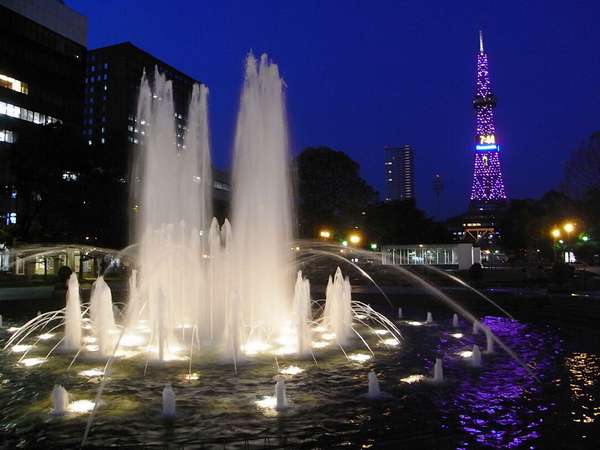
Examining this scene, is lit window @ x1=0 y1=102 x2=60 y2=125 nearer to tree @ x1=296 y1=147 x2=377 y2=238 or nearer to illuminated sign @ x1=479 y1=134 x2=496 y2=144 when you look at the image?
tree @ x1=296 y1=147 x2=377 y2=238

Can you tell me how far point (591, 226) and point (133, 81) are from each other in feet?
397

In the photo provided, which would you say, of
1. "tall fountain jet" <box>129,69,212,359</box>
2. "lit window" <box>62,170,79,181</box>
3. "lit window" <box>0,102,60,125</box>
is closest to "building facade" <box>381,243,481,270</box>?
"tall fountain jet" <box>129,69,212,359</box>

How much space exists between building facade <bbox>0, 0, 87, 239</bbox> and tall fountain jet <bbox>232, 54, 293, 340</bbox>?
2957 cm

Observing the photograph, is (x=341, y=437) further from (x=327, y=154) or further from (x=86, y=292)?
(x=327, y=154)

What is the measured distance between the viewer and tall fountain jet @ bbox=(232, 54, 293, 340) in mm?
17094

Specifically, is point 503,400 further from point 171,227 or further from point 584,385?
point 171,227

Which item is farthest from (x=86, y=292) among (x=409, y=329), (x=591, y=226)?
(x=591, y=226)

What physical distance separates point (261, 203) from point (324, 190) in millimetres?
37400

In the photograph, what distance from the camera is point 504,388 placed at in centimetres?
1022

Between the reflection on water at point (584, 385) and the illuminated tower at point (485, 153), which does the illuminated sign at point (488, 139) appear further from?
the reflection on water at point (584, 385)

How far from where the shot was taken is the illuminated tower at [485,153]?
174500 millimetres

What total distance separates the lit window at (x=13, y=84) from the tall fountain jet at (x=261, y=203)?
56391 mm

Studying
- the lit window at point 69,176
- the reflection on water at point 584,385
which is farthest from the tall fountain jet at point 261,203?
the lit window at point 69,176

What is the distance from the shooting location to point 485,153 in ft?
582
